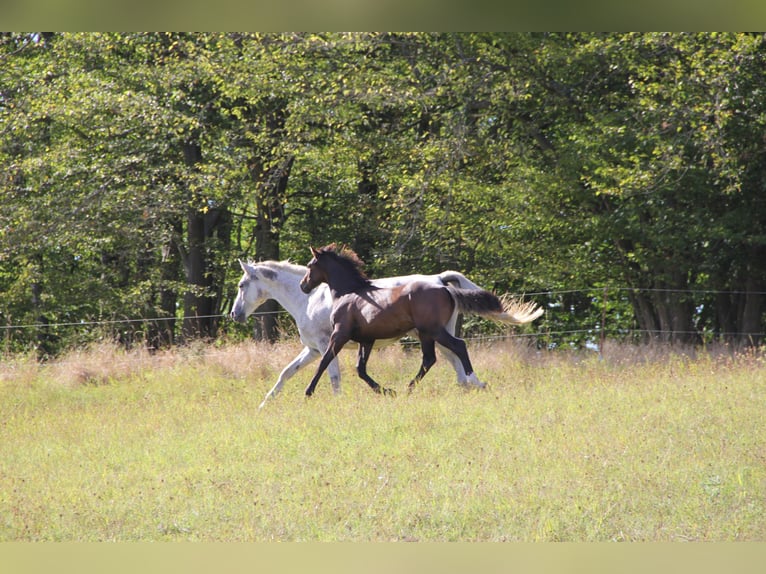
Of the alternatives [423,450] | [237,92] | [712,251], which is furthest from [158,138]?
[423,450]

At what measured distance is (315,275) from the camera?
12438 millimetres

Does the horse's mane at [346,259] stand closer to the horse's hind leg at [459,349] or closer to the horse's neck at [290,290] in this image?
the horse's neck at [290,290]

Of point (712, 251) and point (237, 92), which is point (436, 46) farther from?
point (712, 251)

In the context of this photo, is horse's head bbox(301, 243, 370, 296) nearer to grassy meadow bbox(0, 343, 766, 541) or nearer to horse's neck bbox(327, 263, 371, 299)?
horse's neck bbox(327, 263, 371, 299)

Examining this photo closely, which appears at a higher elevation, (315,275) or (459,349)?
(315,275)

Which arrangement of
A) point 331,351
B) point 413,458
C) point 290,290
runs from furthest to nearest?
point 290,290 → point 331,351 → point 413,458

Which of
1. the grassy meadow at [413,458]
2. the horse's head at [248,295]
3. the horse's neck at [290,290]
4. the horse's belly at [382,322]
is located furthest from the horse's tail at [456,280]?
the horse's head at [248,295]

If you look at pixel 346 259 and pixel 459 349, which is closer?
pixel 459 349

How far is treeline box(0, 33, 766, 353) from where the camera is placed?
16438mm

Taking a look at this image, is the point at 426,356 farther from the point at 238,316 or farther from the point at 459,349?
the point at 238,316

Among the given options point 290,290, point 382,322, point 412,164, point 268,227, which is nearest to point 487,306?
point 382,322

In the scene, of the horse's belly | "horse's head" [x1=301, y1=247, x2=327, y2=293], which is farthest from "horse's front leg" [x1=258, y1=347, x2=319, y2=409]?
the horse's belly

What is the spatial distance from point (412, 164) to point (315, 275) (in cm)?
795

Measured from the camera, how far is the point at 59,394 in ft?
47.4
